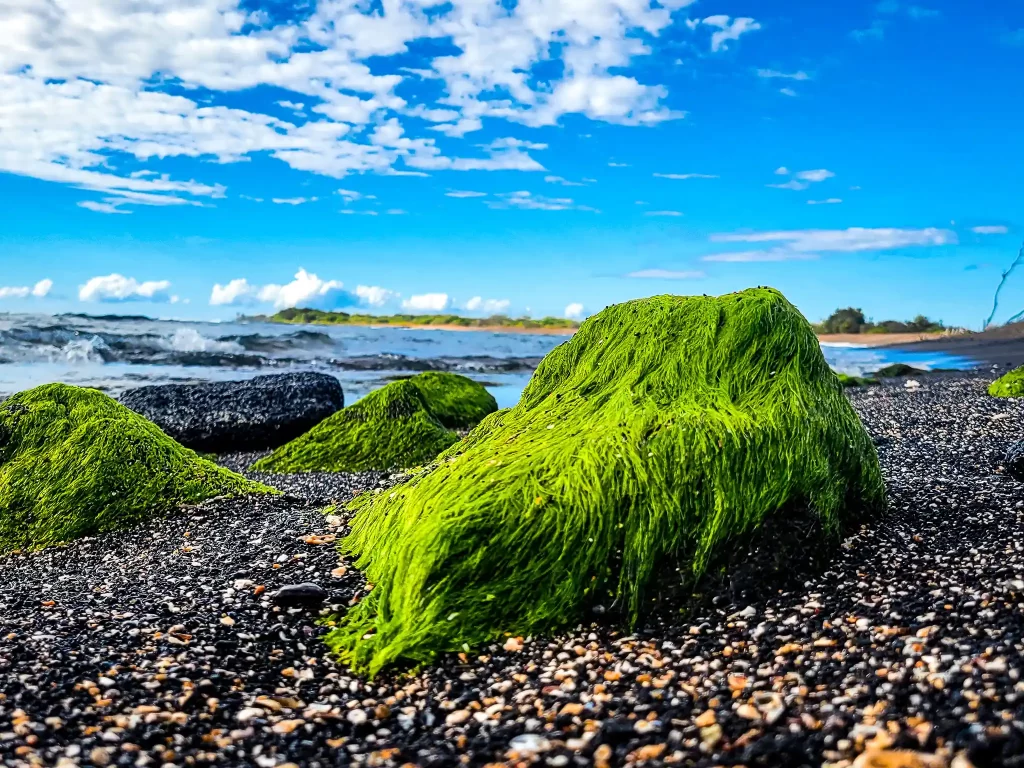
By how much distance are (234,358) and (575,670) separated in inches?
1174

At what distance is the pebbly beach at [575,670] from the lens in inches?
109

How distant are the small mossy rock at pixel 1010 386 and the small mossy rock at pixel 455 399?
8392mm

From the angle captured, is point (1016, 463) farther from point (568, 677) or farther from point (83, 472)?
point (83, 472)

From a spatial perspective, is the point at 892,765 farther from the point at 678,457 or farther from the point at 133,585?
the point at 133,585

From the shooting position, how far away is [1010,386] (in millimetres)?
12484

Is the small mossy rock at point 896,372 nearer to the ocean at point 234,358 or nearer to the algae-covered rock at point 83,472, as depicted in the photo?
the ocean at point 234,358

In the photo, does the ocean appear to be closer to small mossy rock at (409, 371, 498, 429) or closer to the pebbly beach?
small mossy rock at (409, 371, 498, 429)

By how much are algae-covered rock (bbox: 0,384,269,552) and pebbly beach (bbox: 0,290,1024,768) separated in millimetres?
1610

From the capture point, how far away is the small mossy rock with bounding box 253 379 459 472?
10.8 meters

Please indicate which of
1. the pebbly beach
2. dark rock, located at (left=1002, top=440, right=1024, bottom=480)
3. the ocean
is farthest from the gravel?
the ocean

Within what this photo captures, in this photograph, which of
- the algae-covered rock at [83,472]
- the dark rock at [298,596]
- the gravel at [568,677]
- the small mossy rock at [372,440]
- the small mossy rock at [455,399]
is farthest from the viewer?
the small mossy rock at [455,399]

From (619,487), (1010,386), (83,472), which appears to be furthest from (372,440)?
(1010,386)

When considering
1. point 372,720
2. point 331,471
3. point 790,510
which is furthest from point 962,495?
point 331,471

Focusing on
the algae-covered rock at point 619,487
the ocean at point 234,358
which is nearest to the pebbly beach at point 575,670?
the algae-covered rock at point 619,487
